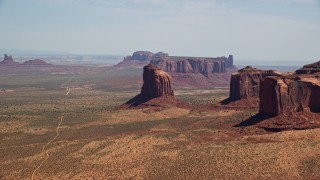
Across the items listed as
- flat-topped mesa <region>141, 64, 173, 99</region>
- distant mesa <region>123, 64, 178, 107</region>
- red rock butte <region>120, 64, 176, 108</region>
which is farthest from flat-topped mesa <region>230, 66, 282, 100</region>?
flat-topped mesa <region>141, 64, 173, 99</region>

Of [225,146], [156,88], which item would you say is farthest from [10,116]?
[225,146]

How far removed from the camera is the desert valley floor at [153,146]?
50250 mm

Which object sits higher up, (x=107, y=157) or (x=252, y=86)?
(x=252, y=86)

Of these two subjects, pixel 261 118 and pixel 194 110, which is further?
pixel 194 110

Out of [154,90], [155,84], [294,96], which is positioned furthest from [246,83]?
[294,96]

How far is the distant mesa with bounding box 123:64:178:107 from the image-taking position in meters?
106

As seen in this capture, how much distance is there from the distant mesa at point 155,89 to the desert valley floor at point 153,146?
4.41 meters

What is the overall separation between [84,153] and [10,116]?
4360 centimetres

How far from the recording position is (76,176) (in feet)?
168

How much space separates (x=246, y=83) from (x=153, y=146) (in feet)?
164

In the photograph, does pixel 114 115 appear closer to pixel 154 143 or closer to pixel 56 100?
pixel 154 143

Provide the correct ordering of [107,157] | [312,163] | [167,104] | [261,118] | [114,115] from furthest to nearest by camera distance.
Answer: [167,104] → [114,115] → [261,118] → [107,157] → [312,163]

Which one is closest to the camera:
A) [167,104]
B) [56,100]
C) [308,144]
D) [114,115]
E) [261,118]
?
[308,144]

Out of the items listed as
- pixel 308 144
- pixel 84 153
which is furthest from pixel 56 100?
pixel 308 144
